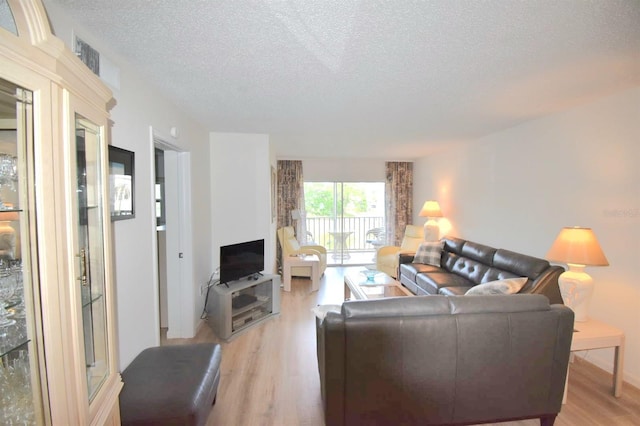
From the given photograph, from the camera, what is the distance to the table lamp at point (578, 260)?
2204mm

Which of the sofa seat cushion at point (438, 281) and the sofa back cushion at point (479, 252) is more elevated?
the sofa back cushion at point (479, 252)

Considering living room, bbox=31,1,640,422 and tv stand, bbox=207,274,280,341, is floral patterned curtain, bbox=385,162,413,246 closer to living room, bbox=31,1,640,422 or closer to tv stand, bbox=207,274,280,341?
living room, bbox=31,1,640,422

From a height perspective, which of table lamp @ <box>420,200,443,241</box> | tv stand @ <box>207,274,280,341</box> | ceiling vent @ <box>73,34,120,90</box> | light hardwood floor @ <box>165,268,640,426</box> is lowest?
light hardwood floor @ <box>165,268,640,426</box>

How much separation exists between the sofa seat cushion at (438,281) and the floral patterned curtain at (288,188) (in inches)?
121

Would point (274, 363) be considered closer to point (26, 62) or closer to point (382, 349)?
point (382, 349)

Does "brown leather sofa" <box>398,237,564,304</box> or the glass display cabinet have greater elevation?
the glass display cabinet

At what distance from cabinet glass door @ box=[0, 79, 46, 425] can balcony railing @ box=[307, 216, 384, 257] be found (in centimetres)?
576

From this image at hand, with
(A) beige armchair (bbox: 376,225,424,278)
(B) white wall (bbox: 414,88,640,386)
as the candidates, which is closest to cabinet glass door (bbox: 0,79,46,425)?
(B) white wall (bbox: 414,88,640,386)

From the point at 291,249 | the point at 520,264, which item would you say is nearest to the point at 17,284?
the point at 520,264

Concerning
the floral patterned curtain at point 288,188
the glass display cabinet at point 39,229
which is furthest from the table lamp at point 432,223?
the glass display cabinet at point 39,229

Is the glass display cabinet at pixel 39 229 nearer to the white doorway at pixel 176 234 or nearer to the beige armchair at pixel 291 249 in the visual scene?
the white doorway at pixel 176 234

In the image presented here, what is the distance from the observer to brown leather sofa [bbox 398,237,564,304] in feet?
8.79

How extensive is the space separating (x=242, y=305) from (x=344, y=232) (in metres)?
3.81

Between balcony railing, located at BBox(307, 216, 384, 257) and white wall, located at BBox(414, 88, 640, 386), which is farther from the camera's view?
balcony railing, located at BBox(307, 216, 384, 257)
